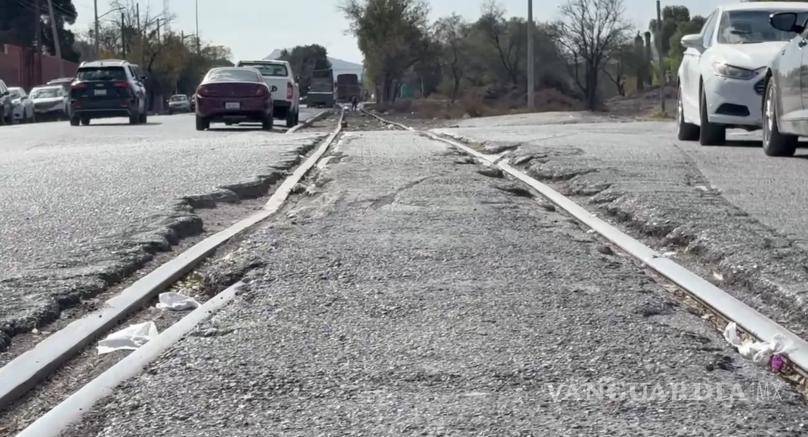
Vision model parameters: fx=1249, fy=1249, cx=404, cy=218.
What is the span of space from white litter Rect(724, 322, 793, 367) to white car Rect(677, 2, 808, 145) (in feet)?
29.4

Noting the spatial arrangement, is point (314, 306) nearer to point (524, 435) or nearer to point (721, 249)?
point (524, 435)

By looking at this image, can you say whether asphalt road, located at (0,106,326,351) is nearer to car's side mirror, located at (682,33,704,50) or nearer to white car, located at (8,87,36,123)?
car's side mirror, located at (682,33,704,50)

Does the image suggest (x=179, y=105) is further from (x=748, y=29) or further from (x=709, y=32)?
(x=748, y=29)

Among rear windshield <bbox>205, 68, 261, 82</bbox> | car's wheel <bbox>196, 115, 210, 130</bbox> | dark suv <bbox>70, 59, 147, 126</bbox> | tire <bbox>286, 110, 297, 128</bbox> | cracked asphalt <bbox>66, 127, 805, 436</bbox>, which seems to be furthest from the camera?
tire <bbox>286, 110, 297, 128</bbox>

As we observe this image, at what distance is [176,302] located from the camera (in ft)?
18.0

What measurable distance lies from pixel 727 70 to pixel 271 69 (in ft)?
66.2

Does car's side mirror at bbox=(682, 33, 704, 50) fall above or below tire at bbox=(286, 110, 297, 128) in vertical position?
above

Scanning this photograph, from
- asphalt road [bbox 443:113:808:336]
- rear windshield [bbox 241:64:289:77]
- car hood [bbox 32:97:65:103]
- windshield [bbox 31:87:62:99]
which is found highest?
rear windshield [bbox 241:64:289:77]

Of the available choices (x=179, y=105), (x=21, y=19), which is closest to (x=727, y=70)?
(x=179, y=105)

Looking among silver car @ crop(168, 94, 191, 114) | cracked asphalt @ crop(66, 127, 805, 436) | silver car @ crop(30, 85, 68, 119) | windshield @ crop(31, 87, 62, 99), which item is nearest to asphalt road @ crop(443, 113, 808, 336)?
cracked asphalt @ crop(66, 127, 805, 436)

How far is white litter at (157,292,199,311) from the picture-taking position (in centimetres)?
541

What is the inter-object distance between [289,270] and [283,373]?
190 centimetres

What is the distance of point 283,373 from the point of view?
405 centimetres

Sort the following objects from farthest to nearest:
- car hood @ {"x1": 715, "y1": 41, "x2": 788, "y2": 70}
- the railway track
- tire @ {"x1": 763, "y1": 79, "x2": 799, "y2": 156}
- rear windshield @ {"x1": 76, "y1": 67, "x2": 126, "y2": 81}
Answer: rear windshield @ {"x1": 76, "y1": 67, "x2": 126, "y2": 81} → car hood @ {"x1": 715, "y1": 41, "x2": 788, "y2": 70} → tire @ {"x1": 763, "y1": 79, "x2": 799, "y2": 156} → the railway track
